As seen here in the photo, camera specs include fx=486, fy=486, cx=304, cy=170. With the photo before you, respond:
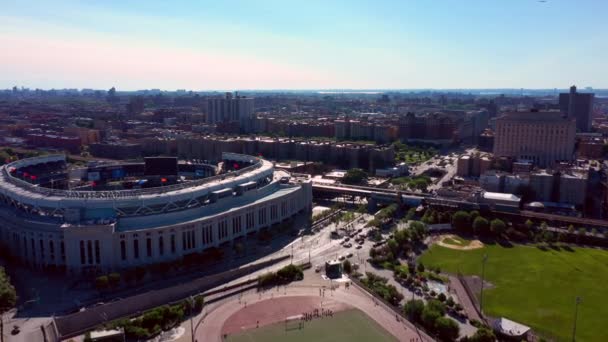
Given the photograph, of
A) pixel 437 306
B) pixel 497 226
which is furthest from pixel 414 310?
pixel 497 226

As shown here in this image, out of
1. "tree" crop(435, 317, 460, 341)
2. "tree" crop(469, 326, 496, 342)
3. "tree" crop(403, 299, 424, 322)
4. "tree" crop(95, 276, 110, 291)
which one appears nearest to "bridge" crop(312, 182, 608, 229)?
"tree" crop(403, 299, 424, 322)

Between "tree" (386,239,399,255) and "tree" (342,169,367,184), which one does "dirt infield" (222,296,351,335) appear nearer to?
"tree" (386,239,399,255)

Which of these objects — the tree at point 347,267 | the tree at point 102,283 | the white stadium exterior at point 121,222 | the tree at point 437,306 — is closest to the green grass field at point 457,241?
the tree at point 347,267

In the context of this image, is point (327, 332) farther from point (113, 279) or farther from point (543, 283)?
point (543, 283)

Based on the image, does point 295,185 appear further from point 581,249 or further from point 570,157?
point 570,157

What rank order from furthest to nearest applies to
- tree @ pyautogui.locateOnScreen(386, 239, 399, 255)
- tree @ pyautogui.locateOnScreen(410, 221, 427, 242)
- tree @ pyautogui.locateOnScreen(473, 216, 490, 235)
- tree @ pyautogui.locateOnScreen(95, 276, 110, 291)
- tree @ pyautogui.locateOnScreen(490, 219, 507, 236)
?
tree @ pyautogui.locateOnScreen(473, 216, 490, 235)
tree @ pyautogui.locateOnScreen(490, 219, 507, 236)
tree @ pyautogui.locateOnScreen(410, 221, 427, 242)
tree @ pyautogui.locateOnScreen(386, 239, 399, 255)
tree @ pyautogui.locateOnScreen(95, 276, 110, 291)
